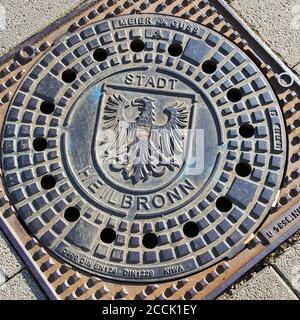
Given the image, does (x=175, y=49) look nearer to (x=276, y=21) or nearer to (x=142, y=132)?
(x=142, y=132)

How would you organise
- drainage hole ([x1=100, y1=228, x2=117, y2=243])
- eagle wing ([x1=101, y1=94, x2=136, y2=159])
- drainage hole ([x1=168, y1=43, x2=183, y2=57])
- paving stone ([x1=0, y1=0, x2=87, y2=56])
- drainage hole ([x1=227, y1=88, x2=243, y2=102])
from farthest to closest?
1. paving stone ([x1=0, y1=0, x2=87, y2=56])
2. drainage hole ([x1=168, y1=43, x2=183, y2=57])
3. drainage hole ([x1=227, y1=88, x2=243, y2=102])
4. eagle wing ([x1=101, y1=94, x2=136, y2=159])
5. drainage hole ([x1=100, y1=228, x2=117, y2=243])

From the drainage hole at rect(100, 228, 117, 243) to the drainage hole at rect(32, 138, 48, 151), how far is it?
0.73 m

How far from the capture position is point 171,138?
381 cm

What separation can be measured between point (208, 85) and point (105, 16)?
0.94m

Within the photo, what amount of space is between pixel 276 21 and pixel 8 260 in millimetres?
2551

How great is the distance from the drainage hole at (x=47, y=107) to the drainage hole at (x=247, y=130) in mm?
1322

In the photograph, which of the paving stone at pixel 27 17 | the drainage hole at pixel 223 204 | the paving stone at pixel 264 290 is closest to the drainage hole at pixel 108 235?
the drainage hole at pixel 223 204

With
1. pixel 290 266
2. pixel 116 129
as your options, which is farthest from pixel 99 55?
pixel 290 266

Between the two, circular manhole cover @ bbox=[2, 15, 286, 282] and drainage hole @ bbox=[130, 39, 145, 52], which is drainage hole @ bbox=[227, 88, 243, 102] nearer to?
circular manhole cover @ bbox=[2, 15, 286, 282]

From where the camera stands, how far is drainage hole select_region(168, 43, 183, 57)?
13.2 ft

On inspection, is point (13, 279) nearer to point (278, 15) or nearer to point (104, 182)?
point (104, 182)

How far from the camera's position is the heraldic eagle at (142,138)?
377 cm

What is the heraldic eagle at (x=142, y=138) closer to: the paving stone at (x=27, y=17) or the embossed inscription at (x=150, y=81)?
the embossed inscription at (x=150, y=81)

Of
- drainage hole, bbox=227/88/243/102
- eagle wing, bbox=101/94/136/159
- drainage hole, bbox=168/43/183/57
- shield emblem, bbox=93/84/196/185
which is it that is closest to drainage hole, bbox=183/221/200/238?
shield emblem, bbox=93/84/196/185
